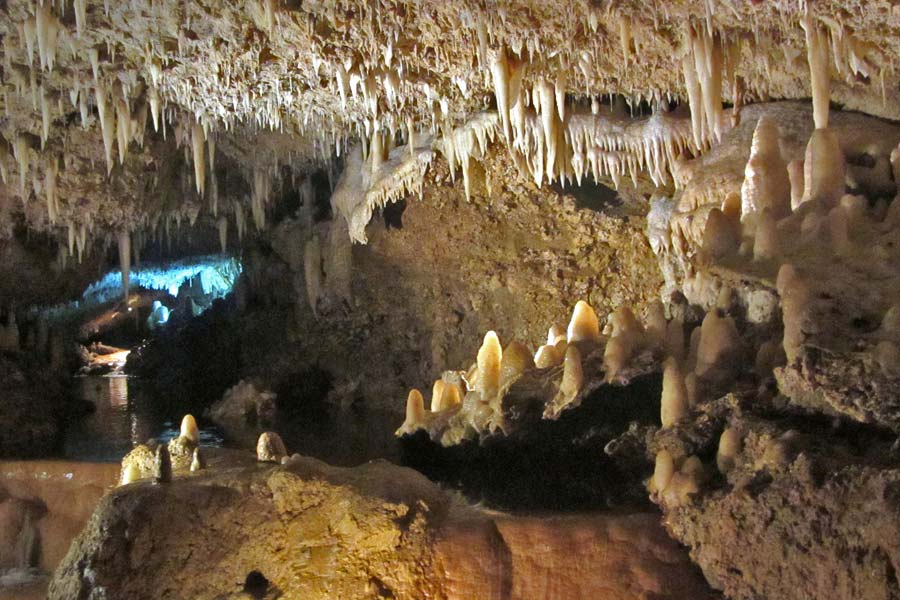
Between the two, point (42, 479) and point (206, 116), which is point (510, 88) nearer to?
point (206, 116)

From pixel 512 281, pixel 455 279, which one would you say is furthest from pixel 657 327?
pixel 455 279

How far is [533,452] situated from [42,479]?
4.36 meters

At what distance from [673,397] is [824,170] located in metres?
2.20

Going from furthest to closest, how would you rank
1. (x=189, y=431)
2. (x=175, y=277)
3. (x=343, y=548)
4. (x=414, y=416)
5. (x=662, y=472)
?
1. (x=175, y=277)
2. (x=414, y=416)
3. (x=189, y=431)
4. (x=662, y=472)
5. (x=343, y=548)

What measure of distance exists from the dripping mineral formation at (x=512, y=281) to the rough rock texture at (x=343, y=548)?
0.05 feet

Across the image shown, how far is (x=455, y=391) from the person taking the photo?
7.41 metres

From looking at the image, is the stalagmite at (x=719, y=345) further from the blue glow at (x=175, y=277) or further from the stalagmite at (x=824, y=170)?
the blue glow at (x=175, y=277)

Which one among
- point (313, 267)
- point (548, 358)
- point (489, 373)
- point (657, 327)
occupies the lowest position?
point (489, 373)

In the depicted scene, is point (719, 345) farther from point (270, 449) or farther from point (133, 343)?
point (133, 343)

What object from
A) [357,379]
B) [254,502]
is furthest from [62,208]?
[254,502]

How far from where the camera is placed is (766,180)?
19.7 ft

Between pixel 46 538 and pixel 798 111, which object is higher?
pixel 798 111

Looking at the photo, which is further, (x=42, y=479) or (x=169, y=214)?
(x=169, y=214)

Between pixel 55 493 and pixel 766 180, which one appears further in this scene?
pixel 55 493
